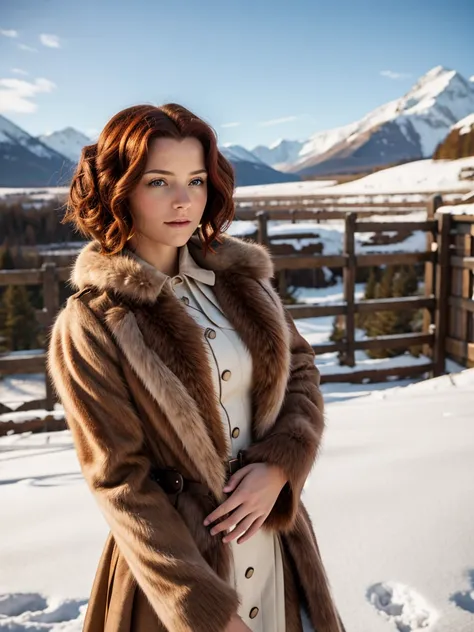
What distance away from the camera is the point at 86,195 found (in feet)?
3.93

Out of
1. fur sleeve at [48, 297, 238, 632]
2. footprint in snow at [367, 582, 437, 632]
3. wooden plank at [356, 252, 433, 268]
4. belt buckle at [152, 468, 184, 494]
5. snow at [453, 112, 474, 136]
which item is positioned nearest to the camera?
fur sleeve at [48, 297, 238, 632]

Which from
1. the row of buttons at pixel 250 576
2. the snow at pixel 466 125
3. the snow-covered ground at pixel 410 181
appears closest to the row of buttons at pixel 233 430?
the row of buttons at pixel 250 576

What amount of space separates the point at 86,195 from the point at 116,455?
0.54 meters

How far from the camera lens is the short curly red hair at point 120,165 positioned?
3.66 ft

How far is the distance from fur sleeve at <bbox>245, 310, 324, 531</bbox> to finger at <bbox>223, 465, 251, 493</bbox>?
0.05 meters

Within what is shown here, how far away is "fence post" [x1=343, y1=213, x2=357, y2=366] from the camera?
6.02m

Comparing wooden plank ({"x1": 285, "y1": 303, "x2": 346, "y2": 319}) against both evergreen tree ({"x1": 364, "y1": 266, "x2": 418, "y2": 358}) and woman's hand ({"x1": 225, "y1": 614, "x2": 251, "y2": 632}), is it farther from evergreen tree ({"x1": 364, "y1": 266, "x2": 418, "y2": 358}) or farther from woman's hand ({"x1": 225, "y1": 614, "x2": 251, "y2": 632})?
woman's hand ({"x1": 225, "y1": 614, "x2": 251, "y2": 632})

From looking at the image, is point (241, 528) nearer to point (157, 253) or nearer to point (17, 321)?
point (157, 253)

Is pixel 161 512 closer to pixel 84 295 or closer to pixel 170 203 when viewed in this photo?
pixel 84 295

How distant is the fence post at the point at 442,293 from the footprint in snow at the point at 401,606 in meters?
4.78

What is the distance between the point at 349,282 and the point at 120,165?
5.22 metres

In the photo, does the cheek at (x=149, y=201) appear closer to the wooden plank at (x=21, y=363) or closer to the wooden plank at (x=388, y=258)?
the wooden plank at (x=21, y=363)

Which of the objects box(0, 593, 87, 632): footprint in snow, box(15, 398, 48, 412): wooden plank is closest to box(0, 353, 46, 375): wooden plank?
box(15, 398, 48, 412): wooden plank

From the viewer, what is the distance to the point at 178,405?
42.6 inches
